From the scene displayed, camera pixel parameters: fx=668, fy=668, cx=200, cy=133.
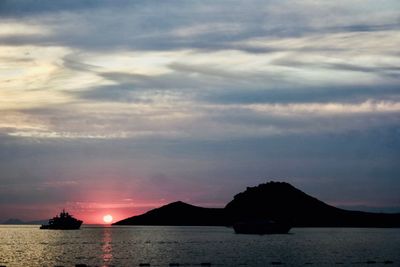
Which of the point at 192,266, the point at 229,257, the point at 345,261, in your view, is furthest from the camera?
the point at 229,257

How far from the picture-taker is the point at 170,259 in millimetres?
144375

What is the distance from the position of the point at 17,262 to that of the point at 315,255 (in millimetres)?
67072

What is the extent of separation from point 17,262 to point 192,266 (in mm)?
40411

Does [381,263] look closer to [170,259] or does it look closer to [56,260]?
[170,259]

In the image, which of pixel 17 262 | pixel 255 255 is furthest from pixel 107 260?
pixel 255 255

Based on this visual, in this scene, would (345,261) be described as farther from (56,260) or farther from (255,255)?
(56,260)

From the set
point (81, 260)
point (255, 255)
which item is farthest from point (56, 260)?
point (255, 255)

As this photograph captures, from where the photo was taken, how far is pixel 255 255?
155m

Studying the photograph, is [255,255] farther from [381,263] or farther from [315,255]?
[381,263]

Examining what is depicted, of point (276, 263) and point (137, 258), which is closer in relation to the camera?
point (276, 263)

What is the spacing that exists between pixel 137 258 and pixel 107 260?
948 cm

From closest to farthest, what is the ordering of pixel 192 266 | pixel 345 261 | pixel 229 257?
1. pixel 192 266
2. pixel 345 261
3. pixel 229 257

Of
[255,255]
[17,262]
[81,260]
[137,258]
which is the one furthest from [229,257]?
[17,262]

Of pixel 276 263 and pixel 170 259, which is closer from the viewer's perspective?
pixel 276 263
